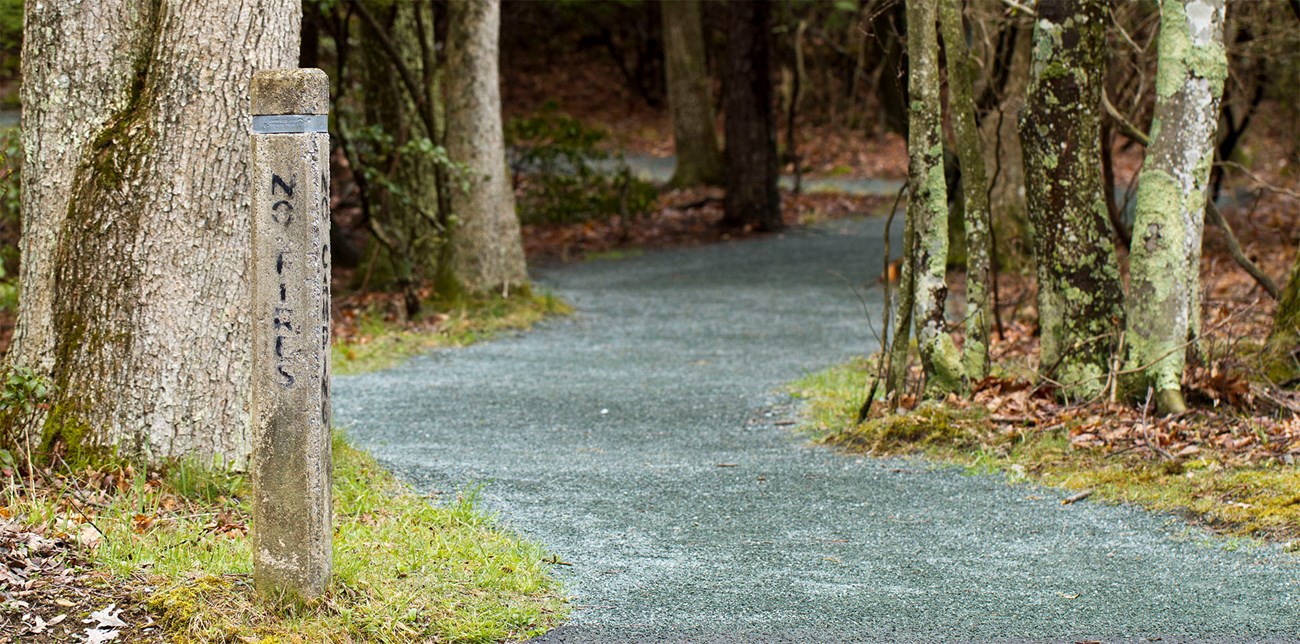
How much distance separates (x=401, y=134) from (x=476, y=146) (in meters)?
1.22

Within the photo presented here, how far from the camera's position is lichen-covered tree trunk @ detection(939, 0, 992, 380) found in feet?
25.4

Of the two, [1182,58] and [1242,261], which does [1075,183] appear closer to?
[1182,58]

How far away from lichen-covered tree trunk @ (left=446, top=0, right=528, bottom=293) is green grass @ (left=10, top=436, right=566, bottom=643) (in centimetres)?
691

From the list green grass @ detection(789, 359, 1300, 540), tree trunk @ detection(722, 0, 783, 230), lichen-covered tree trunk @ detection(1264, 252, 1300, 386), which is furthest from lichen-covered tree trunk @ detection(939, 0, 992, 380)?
tree trunk @ detection(722, 0, 783, 230)

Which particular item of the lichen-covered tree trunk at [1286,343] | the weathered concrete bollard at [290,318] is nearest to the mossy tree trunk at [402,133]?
the lichen-covered tree trunk at [1286,343]

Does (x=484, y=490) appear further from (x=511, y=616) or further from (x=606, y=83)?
(x=606, y=83)

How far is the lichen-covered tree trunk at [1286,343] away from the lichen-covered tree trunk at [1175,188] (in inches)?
28.7

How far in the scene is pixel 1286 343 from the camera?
7.52 m

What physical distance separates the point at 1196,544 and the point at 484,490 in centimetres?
317

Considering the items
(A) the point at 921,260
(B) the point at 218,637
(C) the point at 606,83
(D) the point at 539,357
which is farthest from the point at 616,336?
(C) the point at 606,83

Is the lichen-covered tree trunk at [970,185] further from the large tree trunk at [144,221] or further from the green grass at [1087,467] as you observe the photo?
the large tree trunk at [144,221]

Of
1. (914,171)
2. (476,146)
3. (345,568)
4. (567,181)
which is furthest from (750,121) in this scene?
(345,568)

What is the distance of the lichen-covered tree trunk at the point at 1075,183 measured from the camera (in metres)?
7.59

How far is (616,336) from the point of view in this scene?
12.1 m
